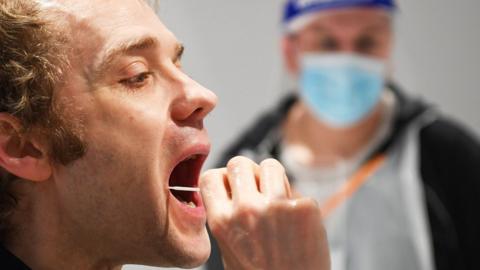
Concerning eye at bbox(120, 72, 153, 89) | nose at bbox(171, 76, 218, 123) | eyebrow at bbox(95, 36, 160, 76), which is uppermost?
eyebrow at bbox(95, 36, 160, 76)

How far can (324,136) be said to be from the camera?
125 inches

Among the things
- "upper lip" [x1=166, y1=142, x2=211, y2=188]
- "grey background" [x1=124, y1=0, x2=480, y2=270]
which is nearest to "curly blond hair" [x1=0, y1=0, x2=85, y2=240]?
"upper lip" [x1=166, y1=142, x2=211, y2=188]

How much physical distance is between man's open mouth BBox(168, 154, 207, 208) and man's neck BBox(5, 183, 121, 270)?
0.18m

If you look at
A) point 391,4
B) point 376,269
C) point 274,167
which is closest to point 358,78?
point 391,4

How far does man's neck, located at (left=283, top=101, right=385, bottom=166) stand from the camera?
3085 mm

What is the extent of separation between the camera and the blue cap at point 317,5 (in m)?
3.08

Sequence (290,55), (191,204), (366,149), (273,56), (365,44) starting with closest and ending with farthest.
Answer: (191,204) < (366,149) < (365,44) < (290,55) < (273,56)

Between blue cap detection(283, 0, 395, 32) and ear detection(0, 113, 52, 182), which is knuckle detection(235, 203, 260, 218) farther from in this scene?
blue cap detection(283, 0, 395, 32)

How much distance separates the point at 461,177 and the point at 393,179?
23cm

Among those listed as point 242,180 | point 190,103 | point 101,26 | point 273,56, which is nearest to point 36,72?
point 101,26

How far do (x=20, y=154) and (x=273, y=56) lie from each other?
7.57ft

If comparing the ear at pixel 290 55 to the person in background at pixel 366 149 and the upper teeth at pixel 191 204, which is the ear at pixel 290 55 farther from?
the upper teeth at pixel 191 204

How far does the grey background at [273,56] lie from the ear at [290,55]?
8 cm

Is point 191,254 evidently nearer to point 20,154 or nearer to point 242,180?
point 242,180
